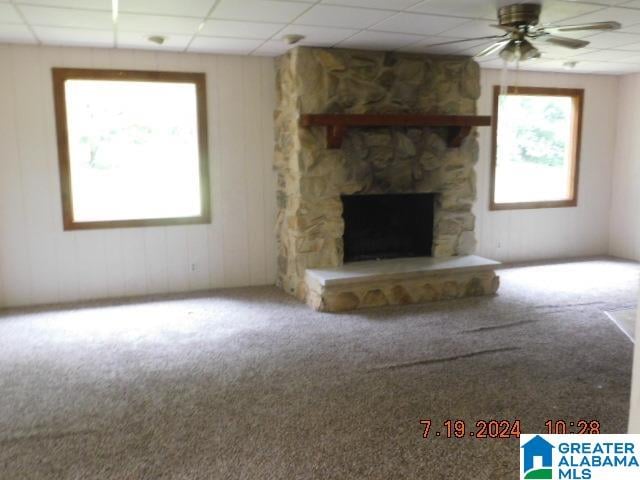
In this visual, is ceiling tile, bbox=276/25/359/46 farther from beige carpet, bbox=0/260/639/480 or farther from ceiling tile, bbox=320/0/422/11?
beige carpet, bbox=0/260/639/480

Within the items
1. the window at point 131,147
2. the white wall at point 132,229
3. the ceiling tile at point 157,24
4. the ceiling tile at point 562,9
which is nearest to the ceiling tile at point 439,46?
the ceiling tile at point 562,9

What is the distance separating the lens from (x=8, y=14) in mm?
3504

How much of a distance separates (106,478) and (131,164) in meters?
3.35

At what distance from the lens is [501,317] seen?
4184mm

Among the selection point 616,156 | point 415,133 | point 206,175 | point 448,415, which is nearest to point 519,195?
point 616,156

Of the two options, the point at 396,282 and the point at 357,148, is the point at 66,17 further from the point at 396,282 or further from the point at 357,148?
the point at 396,282

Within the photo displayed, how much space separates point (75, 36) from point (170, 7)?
122 centimetres

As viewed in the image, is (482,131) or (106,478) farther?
(482,131)

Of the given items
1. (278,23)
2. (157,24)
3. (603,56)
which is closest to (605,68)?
(603,56)

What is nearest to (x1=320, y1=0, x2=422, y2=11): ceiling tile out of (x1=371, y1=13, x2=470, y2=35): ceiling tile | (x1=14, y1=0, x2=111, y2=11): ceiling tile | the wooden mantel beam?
(x1=371, y1=13, x2=470, y2=35): ceiling tile

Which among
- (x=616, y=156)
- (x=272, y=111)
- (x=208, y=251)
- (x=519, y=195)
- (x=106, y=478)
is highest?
(x=272, y=111)

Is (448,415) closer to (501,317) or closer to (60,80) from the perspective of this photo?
(501,317)

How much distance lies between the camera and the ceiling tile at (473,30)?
3.80 m

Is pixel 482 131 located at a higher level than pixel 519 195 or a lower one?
higher
